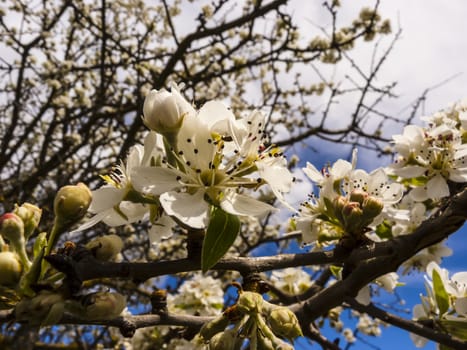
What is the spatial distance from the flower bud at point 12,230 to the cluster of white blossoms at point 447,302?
4.44 ft

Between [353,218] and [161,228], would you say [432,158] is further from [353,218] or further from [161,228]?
[161,228]

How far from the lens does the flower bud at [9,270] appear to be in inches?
33.4

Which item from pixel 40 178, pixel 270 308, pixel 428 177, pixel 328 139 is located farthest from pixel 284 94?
pixel 270 308

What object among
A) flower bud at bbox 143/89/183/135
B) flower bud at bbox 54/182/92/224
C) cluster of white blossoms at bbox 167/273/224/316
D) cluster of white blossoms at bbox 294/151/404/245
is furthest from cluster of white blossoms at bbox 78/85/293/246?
cluster of white blossoms at bbox 167/273/224/316

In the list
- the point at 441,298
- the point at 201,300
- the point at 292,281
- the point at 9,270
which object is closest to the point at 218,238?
the point at 9,270

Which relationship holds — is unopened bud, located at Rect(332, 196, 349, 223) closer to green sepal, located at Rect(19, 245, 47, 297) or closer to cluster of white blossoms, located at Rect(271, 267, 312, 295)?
green sepal, located at Rect(19, 245, 47, 297)

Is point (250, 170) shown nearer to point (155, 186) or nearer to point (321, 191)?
point (155, 186)

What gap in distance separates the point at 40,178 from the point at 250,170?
13.8 feet

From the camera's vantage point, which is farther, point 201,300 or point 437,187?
point 201,300

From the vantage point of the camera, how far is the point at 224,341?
991 millimetres

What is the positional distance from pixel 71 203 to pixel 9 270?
173 mm

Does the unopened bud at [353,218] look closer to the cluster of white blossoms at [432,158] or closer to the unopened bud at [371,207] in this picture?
the unopened bud at [371,207]

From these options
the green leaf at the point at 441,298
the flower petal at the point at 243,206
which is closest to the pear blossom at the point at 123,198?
the flower petal at the point at 243,206

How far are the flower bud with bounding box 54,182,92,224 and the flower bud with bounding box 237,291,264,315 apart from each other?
15.5 inches
